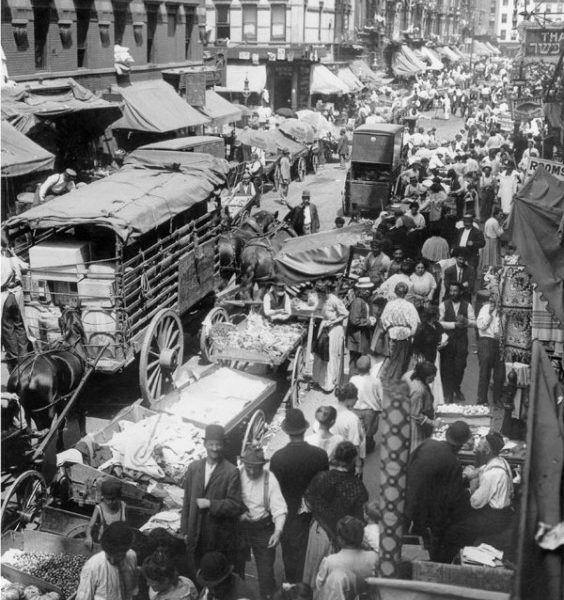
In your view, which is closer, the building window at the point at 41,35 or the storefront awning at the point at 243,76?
the building window at the point at 41,35

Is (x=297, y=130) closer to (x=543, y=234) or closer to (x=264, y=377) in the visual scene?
(x=264, y=377)

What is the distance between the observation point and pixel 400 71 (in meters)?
70.8

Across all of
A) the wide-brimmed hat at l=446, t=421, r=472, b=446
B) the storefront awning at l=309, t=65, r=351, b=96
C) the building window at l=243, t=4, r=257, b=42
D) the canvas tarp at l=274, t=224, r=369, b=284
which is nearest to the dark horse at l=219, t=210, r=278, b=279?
the canvas tarp at l=274, t=224, r=369, b=284

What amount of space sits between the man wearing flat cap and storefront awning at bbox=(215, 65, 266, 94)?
41568 millimetres

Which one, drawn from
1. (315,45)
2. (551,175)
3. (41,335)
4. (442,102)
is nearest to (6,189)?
(41,335)

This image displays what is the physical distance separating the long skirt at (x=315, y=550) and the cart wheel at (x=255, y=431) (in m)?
3.02

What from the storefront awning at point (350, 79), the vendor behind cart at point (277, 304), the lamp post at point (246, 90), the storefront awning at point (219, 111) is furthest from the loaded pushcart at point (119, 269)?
the storefront awning at point (350, 79)

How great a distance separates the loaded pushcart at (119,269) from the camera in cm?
1046

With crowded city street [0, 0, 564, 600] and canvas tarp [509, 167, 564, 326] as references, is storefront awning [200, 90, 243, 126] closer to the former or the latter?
crowded city street [0, 0, 564, 600]

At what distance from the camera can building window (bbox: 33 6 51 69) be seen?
23297mm

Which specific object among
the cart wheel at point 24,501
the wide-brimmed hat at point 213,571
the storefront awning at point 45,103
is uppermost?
the storefront awning at point 45,103

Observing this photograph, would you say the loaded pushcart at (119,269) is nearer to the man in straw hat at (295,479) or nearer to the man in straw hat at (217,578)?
the man in straw hat at (295,479)

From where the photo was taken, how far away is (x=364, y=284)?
12.9 m

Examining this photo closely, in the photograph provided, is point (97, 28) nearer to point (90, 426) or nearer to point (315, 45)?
point (90, 426)
